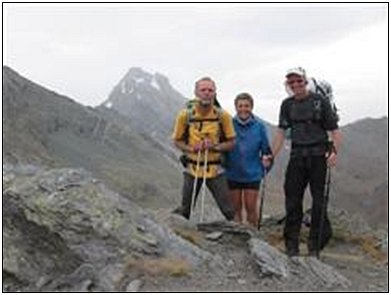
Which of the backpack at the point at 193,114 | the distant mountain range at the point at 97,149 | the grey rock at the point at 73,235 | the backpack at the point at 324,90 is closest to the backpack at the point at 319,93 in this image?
the backpack at the point at 324,90

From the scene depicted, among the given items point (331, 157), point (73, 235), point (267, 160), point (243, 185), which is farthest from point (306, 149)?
point (73, 235)

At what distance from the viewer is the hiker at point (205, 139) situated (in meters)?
11.5

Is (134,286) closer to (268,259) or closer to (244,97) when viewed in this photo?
(268,259)

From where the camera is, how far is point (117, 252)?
33.3 ft

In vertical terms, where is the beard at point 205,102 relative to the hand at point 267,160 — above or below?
above

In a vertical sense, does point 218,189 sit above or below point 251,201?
above

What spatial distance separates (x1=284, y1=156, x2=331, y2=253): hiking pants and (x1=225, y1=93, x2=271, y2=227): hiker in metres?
1.06

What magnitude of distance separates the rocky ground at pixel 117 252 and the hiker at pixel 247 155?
741 millimetres

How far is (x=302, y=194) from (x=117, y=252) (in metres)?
2.87

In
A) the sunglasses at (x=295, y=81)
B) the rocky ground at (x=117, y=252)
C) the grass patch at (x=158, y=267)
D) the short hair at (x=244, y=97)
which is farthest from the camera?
the short hair at (x=244, y=97)

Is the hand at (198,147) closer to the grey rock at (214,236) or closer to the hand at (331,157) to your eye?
the grey rock at (214,236)

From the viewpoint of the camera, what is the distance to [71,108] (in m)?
144

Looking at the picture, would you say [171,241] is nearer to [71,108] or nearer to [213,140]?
[213,140]

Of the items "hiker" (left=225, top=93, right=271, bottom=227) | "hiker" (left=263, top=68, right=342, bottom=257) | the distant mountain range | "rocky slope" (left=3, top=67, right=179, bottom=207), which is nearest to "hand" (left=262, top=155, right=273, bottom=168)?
"hiker" (left=225, top=93, right=271, bottom=227)
